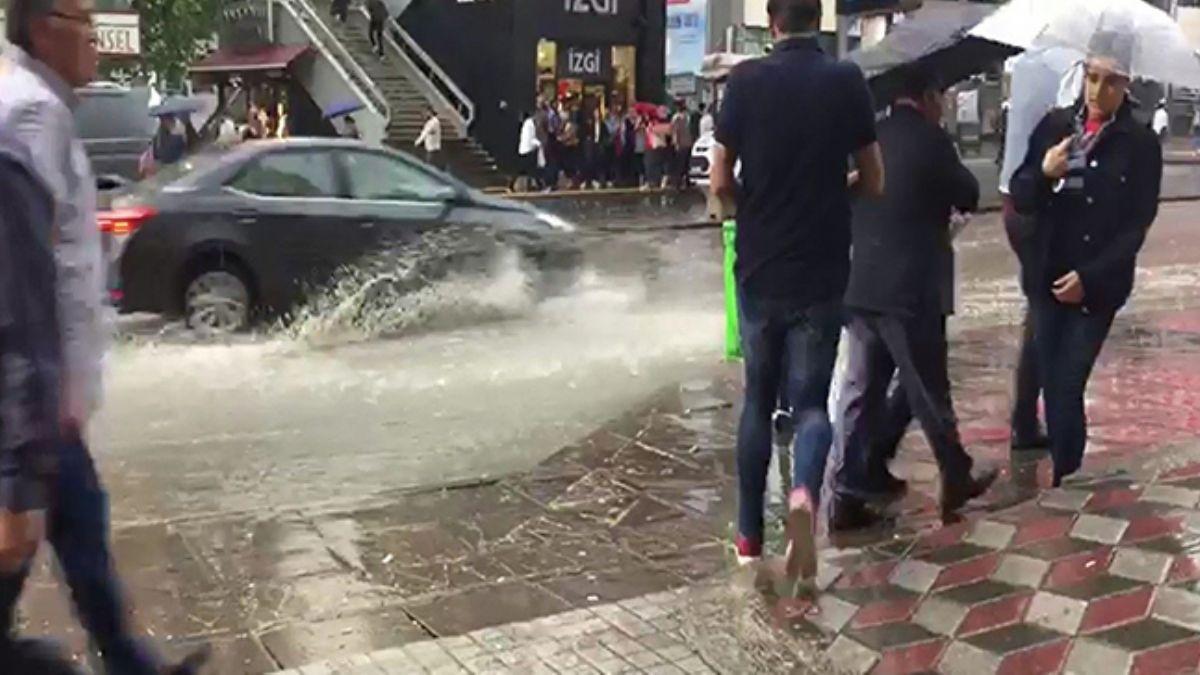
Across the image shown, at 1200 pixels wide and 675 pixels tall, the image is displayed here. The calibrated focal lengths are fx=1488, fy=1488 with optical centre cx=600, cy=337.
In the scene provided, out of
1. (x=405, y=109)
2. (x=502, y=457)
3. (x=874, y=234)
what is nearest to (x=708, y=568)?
(x=874, y=234)

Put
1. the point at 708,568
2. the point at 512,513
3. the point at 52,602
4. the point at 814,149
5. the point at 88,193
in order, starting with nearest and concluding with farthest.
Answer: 1. the point at 88,193
2. the point at 814,149
3. the point at 52,602
4. the point at 708,568
5. the point at 512,513

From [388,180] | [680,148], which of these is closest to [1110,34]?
[388,180]

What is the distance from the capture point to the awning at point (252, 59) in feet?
102

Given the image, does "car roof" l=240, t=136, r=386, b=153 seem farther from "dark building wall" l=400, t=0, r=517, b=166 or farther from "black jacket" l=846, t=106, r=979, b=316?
"dark building wall" l=400, t=0, r=517, b=166

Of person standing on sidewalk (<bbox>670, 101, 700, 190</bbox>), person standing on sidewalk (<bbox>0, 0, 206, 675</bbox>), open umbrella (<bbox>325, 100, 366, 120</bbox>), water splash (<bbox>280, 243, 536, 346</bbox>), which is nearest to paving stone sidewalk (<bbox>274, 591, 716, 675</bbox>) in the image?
person standing on sidewalk (<bbox>0, 0, 206, 675</bbox>)

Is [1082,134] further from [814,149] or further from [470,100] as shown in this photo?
[470,100]

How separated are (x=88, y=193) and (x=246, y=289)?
7.92 m

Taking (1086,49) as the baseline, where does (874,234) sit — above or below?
below

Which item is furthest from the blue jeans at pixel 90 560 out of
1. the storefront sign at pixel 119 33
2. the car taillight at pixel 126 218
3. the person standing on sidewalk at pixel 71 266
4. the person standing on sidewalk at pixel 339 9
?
the person standing on sidewalk at pixel 339 9

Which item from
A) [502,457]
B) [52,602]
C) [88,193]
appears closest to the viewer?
[88,193]

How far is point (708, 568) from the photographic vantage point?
5.56 metres

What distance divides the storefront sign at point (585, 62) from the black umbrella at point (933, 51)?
26101 millimetres

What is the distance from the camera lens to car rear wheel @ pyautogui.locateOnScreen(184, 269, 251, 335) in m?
11.0

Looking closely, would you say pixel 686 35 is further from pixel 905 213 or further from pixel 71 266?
pixel 71 266
